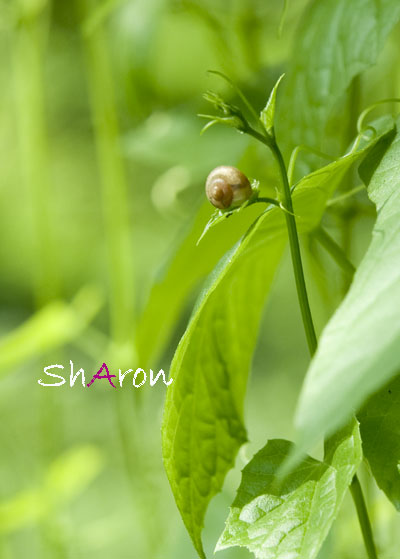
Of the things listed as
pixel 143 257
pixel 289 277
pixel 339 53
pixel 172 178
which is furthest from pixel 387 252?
pixel 143 257

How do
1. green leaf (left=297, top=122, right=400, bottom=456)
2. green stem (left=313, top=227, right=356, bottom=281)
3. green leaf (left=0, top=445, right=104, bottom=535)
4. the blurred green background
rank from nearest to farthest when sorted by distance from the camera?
green leaf (left=297, top=122, right=400, bottom=456) → green stem (left=313, top=227, right=356, bottom=281) → the blurred green background → green leaf (left=0, top=445, right=104, bottom=535)

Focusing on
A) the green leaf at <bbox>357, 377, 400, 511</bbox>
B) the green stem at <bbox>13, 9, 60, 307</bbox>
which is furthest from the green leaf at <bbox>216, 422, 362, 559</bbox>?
the green stem at <bbox>13, 9, 60, 307</bbox>

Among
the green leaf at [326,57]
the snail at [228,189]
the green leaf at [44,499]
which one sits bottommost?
the snail at [228,189]

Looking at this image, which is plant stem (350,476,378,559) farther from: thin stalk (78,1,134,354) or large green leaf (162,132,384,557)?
thin stalk (78,1,134,354)

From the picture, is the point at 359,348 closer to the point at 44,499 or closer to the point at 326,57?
the point at 326,57

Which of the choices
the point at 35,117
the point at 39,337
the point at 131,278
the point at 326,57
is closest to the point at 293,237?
the point at 326,57

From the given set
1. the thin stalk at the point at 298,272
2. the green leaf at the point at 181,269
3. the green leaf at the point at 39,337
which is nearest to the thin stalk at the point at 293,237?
the thin stalk at the point at 298,272

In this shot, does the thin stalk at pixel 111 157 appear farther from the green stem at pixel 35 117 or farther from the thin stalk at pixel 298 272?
the thin stalk at pixel 298 272
